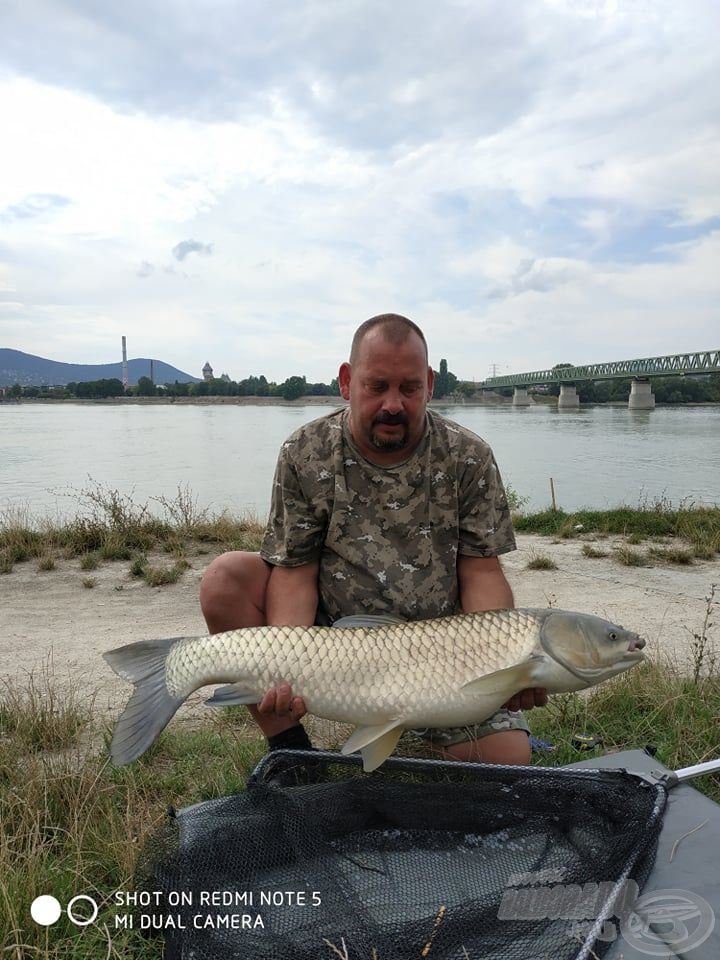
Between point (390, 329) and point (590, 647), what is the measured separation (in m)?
1.03

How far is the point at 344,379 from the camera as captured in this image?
2.35 m

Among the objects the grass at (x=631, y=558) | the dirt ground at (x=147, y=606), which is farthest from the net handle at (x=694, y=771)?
the grass at (x=631, y=558)

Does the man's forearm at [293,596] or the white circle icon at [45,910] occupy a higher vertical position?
the man's forearm at [293,596]

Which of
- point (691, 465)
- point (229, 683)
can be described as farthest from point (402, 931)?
point (691, 465)

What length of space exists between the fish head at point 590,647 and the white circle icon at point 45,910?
1.19 meters

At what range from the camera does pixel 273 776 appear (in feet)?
5.78

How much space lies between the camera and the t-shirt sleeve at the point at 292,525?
2.22m

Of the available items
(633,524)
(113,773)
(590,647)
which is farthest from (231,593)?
(633,524)

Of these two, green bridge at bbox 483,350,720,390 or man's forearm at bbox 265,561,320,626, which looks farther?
green bridge at bbox 483,350,720,390

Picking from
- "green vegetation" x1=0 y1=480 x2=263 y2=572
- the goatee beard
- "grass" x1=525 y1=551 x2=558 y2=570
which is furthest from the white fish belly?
"grass" x1=525 y1=551 x2=558 y2=570

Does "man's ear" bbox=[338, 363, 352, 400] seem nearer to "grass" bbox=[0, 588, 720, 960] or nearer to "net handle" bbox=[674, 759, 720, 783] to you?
"grass" bbox=[0, 588, 720, 960]

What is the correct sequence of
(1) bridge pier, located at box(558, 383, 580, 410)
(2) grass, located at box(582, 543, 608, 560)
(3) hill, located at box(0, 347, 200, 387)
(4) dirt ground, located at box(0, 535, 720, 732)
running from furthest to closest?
(3) hill, located at box(0, 347, 200, 387)
(1) bridge pier, located at box(558, 383, 580, 410)
(2) grass, located at box(582, 543, 608, 560)
(4) dirt ground, located at box(0, 535, 720, 732)

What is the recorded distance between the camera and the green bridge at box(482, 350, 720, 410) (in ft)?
122

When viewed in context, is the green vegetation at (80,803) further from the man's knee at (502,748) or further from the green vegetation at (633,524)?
the green vegetation at (633,524)
